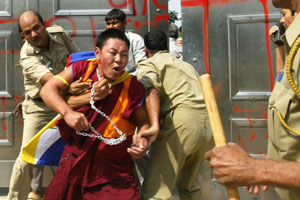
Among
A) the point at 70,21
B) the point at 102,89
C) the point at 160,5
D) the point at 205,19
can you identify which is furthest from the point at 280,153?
the point at 70,21

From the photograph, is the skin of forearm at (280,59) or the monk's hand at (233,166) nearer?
the monk's hand at (233,166)

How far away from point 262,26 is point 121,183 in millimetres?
2270

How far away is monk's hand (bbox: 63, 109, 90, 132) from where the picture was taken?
3.06 m

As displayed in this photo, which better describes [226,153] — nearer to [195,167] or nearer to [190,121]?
[190,121]

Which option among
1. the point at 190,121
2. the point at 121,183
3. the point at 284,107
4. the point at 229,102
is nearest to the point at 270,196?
the point at 229,102

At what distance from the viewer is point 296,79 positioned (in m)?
1.79

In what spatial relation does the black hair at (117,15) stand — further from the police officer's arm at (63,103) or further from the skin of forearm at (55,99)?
the skin of forearm at (55,99)

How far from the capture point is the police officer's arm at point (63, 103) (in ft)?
10.1

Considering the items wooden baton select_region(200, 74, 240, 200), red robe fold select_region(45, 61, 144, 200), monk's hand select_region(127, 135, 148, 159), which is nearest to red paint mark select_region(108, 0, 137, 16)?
red robe fold select_region(45, 61, 144, 200)

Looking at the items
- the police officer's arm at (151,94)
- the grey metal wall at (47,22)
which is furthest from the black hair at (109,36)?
the grey metal wall at (47,22)

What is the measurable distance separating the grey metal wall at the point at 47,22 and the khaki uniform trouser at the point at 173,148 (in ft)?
4.99

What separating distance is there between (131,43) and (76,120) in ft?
5.12

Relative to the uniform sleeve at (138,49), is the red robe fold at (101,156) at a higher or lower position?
lower

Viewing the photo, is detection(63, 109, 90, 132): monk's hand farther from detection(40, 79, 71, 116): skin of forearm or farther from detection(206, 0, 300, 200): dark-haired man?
detection(206, 0, 300, 200): dark-haired man
